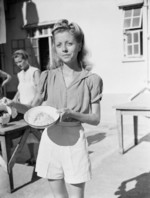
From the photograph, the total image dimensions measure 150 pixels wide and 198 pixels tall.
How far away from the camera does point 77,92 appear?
1594 mm

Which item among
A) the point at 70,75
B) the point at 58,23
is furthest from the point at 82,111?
the point at 58,23

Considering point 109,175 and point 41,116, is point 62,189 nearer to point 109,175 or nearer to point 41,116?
point 41,116

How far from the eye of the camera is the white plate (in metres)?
1.48

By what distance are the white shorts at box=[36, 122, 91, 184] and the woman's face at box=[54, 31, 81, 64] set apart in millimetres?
402

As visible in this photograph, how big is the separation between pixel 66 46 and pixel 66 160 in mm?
685

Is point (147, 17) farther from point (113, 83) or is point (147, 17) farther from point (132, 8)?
point (113, 83)

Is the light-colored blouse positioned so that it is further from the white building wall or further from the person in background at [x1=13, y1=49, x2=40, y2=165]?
the white building wall

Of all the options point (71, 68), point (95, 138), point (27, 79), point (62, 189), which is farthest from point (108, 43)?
point (62, 189)

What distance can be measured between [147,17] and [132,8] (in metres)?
0.53

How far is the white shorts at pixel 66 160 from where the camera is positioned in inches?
62.2

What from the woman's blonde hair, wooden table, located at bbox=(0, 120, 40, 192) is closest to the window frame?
wooden table, located at bbox=(0, 120, 40, 192)

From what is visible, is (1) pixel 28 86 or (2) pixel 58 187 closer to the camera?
(2) pixel 58 187

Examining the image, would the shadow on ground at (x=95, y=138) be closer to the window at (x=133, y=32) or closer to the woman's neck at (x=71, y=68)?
the woman's neck at (x=71, y=68)

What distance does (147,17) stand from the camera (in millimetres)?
6957
